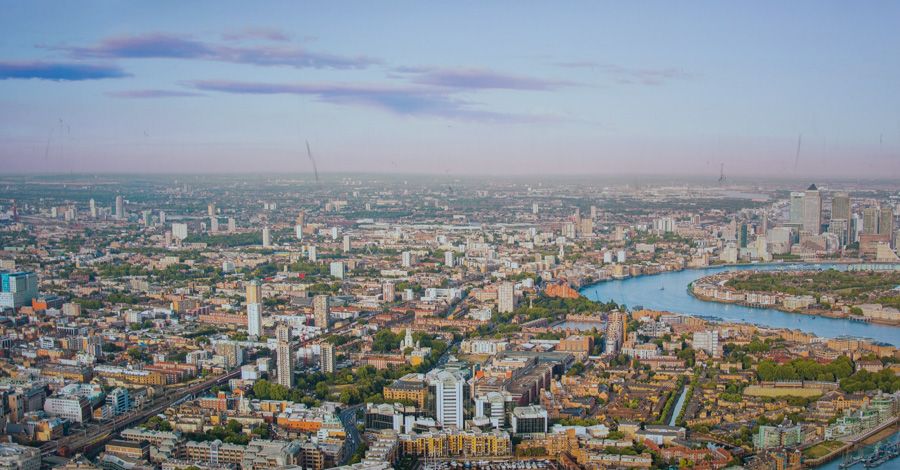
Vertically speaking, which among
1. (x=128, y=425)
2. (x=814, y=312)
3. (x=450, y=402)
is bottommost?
(x=814, y=312)

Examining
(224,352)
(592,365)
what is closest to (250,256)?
(224,352)

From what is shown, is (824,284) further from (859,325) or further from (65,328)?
(65,328)

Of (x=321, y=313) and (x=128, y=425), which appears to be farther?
(x=321, y=313)

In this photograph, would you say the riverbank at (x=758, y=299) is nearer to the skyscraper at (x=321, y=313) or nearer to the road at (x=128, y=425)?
the skyscraper at (x=321, y=313)

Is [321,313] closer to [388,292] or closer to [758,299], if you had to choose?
[388,292]

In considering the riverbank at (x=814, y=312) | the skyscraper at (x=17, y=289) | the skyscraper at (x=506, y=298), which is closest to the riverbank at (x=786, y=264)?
the riverbank at (x=814, y=312)

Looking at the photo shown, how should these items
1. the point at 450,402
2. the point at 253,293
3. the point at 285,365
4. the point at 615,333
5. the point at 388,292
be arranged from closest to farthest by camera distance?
the point at 450,402 < the point at 285,365 < the point at 615,333 < the point at 253,293 < the point at 388,292

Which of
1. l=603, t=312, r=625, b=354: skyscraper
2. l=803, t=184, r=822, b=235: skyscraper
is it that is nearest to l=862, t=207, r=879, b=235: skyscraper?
l=803, t=184, r=822, b=235: skyscraper

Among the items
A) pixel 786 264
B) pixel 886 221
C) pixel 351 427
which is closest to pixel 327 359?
pixel 351 427
